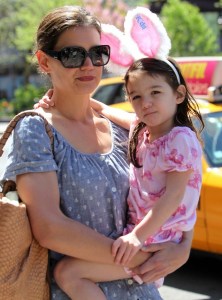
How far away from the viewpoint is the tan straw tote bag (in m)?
1.98

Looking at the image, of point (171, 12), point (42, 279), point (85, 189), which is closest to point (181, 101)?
point (85, 189)

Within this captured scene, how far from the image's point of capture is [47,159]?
6.78 ft

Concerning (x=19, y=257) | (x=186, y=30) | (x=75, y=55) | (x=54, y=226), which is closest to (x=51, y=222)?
(x=54, y=226)

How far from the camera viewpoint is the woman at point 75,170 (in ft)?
6.68

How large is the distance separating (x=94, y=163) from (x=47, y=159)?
0.63 ft

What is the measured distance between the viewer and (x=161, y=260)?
7.20 feet

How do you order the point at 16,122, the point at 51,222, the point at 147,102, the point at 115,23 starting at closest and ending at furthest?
1. the point at 51,222
2. the point at 16,122
3. the point at 147,102
4. the point at 115,23

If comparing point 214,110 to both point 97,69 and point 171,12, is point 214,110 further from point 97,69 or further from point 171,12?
point 171,12

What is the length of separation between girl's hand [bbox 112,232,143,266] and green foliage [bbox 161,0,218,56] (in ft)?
90.2

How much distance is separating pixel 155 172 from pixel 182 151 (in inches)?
4.8

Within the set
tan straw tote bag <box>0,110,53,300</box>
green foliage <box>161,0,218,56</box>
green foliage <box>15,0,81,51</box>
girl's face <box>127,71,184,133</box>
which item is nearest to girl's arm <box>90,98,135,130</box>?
girl's face <box>127,71,184,133</box>

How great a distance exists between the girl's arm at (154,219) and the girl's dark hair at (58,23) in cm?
56

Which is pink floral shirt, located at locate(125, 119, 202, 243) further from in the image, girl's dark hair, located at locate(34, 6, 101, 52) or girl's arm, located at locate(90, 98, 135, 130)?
girl's dark hair, located at locate(34, 6, 101, 52)

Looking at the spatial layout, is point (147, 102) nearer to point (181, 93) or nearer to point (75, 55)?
point (181, 93)
